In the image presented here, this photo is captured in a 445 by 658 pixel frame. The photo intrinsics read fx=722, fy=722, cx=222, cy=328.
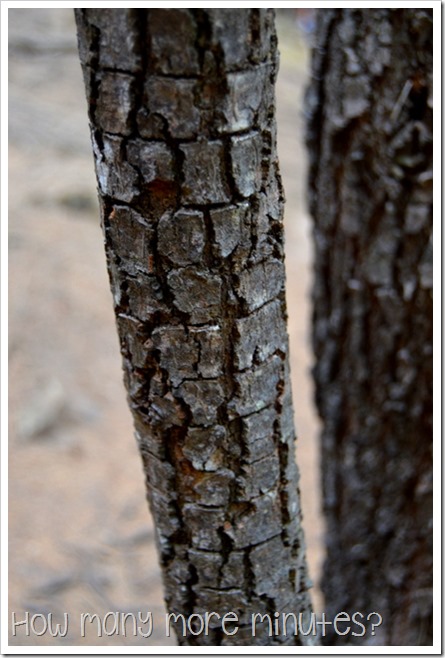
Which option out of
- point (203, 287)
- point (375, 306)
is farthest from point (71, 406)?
point (203, 287)

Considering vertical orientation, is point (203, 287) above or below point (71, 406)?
above

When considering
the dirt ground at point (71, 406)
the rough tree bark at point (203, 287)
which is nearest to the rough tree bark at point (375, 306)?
the dirt ground at point (71, 406)

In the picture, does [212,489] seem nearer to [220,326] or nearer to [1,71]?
[220,326]

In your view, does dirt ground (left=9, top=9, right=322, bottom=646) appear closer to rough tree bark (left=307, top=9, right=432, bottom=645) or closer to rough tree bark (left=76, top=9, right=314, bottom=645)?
rough tree bark (left=307, top=9, right=432, bottom=645)

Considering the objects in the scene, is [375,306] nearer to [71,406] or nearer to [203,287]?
[203,287]

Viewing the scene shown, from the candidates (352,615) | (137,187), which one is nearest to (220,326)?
(137,187)

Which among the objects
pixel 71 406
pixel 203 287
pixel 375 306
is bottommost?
pixel 71 406
